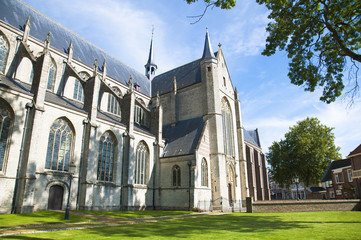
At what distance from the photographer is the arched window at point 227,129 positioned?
3133cm

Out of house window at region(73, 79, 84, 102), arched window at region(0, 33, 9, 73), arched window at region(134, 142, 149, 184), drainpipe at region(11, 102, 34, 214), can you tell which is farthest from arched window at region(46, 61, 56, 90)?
arched window at region(134, 142, 149, 184)

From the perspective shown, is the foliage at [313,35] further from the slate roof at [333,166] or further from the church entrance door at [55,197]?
the slate roof at [333,166]

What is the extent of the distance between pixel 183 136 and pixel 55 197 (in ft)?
47.3

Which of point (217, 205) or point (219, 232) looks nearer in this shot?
point (219, 232)

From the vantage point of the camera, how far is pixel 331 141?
136 ft

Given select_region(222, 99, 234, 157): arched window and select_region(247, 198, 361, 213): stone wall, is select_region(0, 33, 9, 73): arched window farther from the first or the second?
select_region(247, 198, 361, 213): stone wall

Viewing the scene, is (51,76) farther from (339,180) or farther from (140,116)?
(339,180)

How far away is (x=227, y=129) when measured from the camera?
32562 mm

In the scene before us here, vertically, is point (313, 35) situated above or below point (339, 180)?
above

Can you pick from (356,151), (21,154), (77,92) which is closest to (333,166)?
(356,151)

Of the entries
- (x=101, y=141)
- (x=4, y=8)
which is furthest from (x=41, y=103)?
(x=4, y=8)

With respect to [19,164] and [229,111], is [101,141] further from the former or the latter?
[229,111]

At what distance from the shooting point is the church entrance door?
57.0 ft

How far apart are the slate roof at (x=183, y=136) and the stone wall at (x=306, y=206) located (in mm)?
8005
